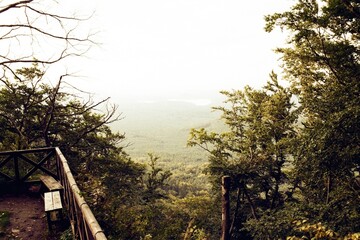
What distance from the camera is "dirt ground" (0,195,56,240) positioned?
20.0 feet

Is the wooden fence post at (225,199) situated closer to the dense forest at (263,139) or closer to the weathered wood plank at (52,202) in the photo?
the dense forest at (263,139)

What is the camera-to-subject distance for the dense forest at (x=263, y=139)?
9938 millimetres

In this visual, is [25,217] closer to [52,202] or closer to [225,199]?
[52,202]

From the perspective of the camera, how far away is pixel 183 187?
66812 millimetres

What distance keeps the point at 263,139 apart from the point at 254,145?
1.13 m

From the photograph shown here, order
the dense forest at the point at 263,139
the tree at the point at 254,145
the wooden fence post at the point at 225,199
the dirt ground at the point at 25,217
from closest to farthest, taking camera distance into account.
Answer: the dirt ground at the point at 25,217
the dense forest at the point at 263,139
the wooden fence post at the point at 225,199
the tree at the point at 254,145

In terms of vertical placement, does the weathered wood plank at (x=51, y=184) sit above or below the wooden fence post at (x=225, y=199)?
above

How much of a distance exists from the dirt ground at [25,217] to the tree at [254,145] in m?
13.3

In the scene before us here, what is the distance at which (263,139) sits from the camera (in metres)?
19.4

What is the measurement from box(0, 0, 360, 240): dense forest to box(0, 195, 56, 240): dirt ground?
1.36 m

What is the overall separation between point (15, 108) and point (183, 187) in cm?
5513

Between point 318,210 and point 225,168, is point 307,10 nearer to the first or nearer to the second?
point 318,210

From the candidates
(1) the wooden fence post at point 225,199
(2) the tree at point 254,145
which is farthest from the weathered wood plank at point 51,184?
(2) the tree at point 254,145

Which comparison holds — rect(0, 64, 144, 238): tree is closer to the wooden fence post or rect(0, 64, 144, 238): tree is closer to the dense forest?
the dense forest
